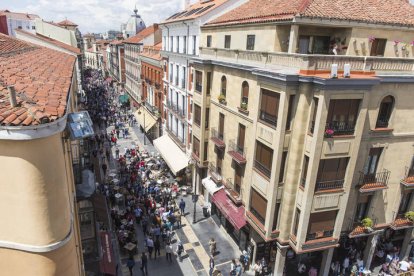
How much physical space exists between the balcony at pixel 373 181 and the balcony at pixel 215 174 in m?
10.7

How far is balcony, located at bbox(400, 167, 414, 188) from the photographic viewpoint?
63.7ft

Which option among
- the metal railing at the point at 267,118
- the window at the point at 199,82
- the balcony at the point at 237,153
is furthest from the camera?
the window at the point at 199,82

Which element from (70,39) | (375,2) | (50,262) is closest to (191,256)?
(50,262)

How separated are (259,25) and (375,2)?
8233 mm

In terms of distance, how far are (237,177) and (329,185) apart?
7.28 metres

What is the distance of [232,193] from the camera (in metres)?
23.1

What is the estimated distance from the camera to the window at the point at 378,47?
1977 centimetres

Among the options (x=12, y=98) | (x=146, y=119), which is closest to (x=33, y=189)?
(x=12, y=98)

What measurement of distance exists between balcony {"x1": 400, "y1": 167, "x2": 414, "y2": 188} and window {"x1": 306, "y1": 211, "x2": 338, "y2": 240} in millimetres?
5436

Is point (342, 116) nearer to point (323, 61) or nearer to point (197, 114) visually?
point (323, 61)

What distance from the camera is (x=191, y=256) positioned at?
22.1 metres

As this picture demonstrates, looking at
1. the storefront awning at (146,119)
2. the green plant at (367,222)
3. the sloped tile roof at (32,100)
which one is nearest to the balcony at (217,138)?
the green plant at (367,222)

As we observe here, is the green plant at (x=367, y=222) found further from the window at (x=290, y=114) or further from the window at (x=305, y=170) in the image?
the window at (x=290, y=114)

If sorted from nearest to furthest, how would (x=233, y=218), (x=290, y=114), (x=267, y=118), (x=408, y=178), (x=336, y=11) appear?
(x=290, y=114) → (x=267, y=118) → (x=336, y=11) → (x=408, y=178) → (x=233, y=218)
